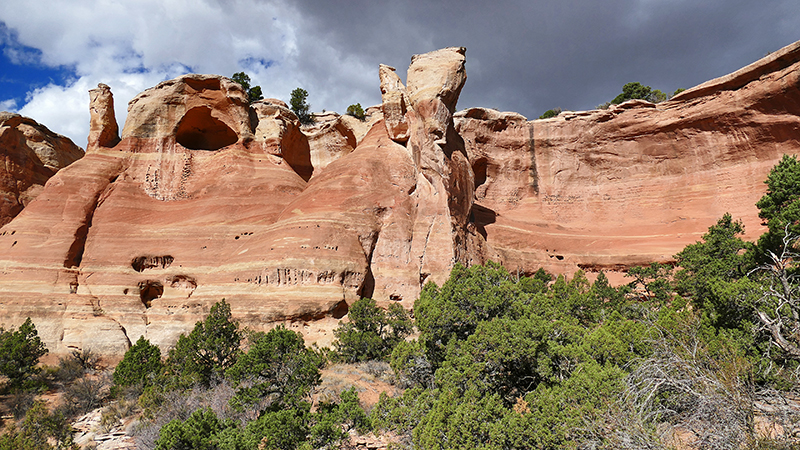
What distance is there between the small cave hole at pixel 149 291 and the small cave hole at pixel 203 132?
10.2 m

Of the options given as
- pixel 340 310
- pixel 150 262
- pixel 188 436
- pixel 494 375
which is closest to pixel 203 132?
pixel 150 262

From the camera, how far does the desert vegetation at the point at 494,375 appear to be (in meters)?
6.82

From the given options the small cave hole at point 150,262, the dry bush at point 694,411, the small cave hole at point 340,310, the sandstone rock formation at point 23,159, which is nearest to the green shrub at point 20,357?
the small cave hole at point 150,262

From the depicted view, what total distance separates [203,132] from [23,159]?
1233 centimetres

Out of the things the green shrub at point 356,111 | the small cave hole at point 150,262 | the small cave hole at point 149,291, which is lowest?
the small cave hole at point 149,291

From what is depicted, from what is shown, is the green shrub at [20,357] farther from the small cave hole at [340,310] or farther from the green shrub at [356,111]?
the green shrub at [356,111]

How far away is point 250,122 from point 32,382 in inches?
712

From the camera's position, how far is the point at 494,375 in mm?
9367

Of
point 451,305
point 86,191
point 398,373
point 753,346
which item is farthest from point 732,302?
point 86,191

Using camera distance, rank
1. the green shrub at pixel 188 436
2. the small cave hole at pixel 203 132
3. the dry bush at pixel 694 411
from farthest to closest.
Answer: the small cave hole at pixel 203 132 → the green shrub at pixel 188 436 → the dry bush at pixel 694 411

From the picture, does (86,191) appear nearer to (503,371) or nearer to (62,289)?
(62,289)

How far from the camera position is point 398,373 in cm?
1162

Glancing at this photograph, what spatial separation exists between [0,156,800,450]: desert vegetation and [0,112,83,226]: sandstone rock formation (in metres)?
16.2

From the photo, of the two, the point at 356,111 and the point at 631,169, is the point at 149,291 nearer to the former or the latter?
the point at 356,111
